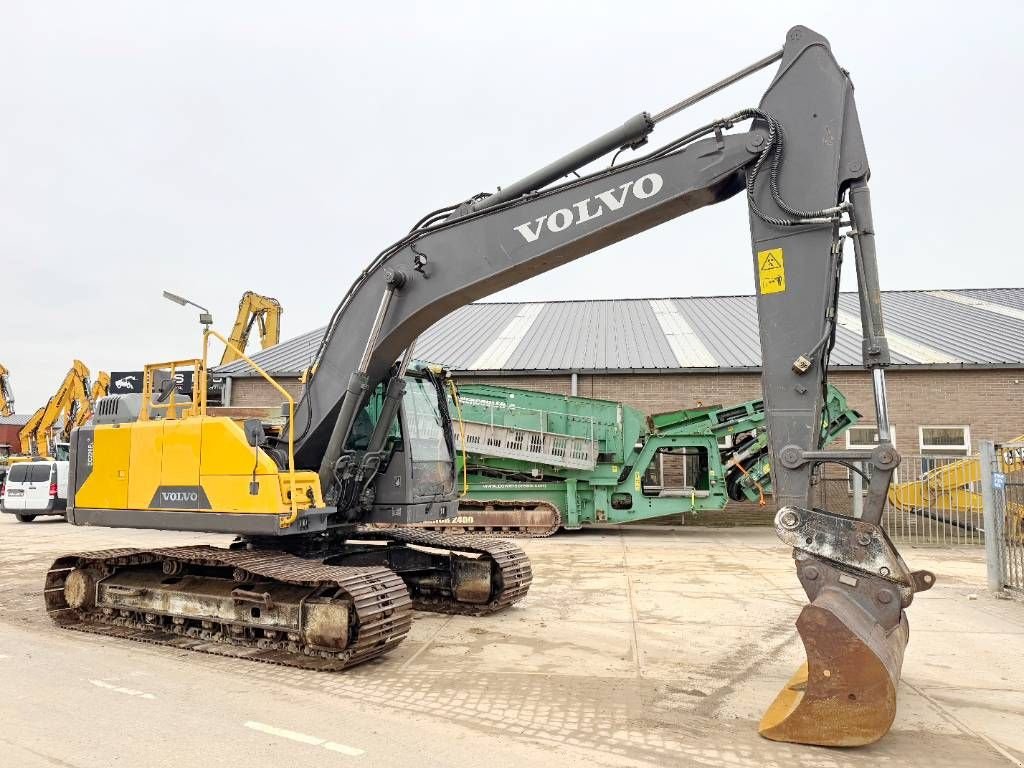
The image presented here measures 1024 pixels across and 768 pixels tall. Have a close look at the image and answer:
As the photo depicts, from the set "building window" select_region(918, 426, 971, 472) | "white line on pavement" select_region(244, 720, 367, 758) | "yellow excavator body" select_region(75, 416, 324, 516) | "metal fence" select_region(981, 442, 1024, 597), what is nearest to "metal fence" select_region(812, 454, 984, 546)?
"building window" select_region(918, 426, 971, 472)

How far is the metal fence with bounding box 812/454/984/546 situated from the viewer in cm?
1359

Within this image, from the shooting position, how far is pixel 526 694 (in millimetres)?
4836

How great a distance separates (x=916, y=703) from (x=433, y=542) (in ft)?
14.5

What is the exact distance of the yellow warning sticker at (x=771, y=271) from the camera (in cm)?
470

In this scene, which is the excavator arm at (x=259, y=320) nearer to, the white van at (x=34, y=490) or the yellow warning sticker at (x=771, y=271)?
the white van at (x=34, y=490)

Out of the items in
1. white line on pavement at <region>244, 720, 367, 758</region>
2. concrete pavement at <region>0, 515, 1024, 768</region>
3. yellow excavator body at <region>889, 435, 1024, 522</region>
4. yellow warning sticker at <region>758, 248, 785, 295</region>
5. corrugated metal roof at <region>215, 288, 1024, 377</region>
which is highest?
corrugated metal roof at <region>215, 288, 1024, 377</region>

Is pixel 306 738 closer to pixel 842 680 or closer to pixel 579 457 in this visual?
pixel 842 680

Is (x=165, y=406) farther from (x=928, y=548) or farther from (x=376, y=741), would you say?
(x=928, y=548)

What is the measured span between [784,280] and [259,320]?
80.3ft

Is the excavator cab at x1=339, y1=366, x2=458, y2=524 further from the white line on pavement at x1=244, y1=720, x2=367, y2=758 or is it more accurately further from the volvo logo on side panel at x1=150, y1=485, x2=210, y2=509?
the white line on pavement at x1=244, y1=720, x2=367, y2=758

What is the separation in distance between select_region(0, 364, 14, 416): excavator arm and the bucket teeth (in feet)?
112

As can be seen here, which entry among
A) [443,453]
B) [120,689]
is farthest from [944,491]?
[120,689]

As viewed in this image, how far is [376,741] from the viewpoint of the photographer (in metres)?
3.99

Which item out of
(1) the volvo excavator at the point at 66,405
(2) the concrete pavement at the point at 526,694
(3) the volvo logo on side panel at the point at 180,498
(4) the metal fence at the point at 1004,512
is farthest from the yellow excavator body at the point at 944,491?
(1) the volvo excavator at the point at 66,405
